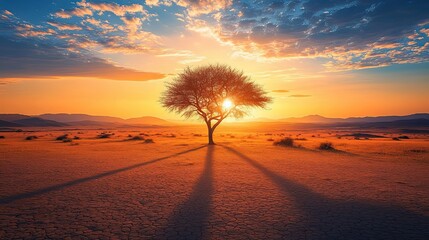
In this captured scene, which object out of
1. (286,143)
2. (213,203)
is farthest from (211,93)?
(213,203)

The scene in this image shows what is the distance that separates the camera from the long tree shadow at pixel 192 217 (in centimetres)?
620

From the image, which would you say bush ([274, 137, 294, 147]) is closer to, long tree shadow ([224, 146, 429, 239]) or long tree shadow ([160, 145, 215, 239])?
long tree shadow ([160, 145, 215, 239])

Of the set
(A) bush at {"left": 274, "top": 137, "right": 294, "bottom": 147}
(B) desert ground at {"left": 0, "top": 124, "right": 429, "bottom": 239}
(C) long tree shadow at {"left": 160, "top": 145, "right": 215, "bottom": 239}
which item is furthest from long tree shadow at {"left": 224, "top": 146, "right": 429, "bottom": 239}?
(A) bush at {"left": 274, "top": 137, "right": 294, "bottom": 147}

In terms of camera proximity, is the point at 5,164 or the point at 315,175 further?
the point at 5,164

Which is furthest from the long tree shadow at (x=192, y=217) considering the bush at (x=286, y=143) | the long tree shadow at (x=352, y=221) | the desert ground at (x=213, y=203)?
the bush at (x=286, y=143)

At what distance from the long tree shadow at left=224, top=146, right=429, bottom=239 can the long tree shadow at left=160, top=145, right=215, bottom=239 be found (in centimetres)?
193

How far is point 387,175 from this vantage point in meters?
13.3

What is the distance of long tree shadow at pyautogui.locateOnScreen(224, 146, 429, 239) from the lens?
244 inches

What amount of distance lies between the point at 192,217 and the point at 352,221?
3.95 meters

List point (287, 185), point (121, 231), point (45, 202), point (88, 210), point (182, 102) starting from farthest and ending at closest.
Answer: point (182, 102), point (287, 185), point (45, 202), point (88, 210), point (121, 231)

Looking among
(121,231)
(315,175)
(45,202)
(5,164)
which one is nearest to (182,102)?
(5,164)

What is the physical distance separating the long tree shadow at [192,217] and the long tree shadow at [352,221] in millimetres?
1928

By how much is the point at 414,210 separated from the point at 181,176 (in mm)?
8679

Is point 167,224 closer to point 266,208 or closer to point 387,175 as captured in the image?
point 266,208
